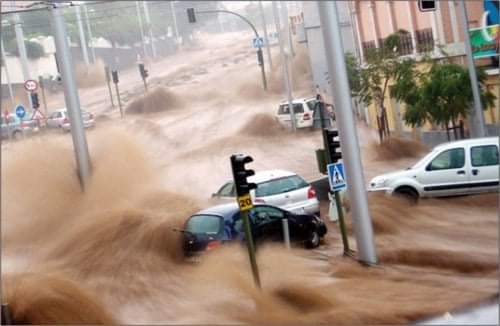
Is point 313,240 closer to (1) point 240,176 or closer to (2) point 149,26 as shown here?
(1) point 240,176

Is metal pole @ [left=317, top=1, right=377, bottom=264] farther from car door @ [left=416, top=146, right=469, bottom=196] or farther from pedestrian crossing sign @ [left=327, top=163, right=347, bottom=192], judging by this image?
car door @ [left=416, top=146, right=469, bottom=196]

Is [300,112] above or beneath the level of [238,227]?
above

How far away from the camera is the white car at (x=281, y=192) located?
6.53 metres

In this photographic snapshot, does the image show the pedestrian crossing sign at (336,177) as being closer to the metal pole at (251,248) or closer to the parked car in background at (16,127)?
the metal pole at (251,248)

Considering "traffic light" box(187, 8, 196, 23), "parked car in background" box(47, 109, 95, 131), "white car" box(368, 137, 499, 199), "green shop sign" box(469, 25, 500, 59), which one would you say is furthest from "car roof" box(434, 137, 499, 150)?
"parked car in background" box(47, 109, 95, 131)

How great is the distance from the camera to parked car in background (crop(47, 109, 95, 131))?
6477 millimetres

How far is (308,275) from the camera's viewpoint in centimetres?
581

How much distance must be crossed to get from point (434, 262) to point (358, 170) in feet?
2.71

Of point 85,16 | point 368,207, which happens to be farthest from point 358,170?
point 85,16

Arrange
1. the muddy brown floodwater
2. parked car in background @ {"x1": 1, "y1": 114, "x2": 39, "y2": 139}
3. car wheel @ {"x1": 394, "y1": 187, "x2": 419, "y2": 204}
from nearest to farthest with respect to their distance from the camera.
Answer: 1. the muddy brown floodwater
2. parked car in background @ {"x1": 1, "y1": 114, "x2": 39, "y2": 139}
3. car wheel @ {"x1": 394, "y1": 187, "x2": 419, "y2": 204}

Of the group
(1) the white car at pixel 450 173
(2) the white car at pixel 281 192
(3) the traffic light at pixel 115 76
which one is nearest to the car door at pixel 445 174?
(1) the white car at pixel 450 173

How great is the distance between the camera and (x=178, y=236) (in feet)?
20.2

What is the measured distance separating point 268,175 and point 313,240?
0.58m

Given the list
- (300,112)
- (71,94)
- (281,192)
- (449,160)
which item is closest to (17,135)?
(71,94)
